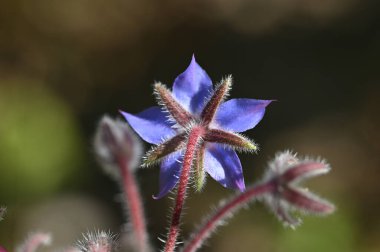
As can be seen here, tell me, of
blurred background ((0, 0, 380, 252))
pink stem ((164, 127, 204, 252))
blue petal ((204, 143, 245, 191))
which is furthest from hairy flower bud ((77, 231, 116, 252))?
blurred background ((0, 0, 380, 252))

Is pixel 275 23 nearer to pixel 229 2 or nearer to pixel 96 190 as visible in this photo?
pixel 229 2

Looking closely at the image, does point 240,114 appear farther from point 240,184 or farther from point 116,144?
point 116,144

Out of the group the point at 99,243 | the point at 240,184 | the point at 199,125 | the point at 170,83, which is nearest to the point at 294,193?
the point at 240,184

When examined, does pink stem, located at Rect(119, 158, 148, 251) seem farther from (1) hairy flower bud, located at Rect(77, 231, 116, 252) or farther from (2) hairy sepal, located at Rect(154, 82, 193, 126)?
(2) hairy sepal, located at Rect(154, 82, 193, 126)

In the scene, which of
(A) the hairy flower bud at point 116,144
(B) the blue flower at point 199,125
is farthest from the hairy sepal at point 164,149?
(A) the hairy flower bud at point 116,144

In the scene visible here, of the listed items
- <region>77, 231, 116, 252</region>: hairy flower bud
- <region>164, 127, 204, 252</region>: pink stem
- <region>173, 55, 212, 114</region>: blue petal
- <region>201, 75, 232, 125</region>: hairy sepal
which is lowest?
<region>77, 231, 116, 252</region>: hairy flower bud
